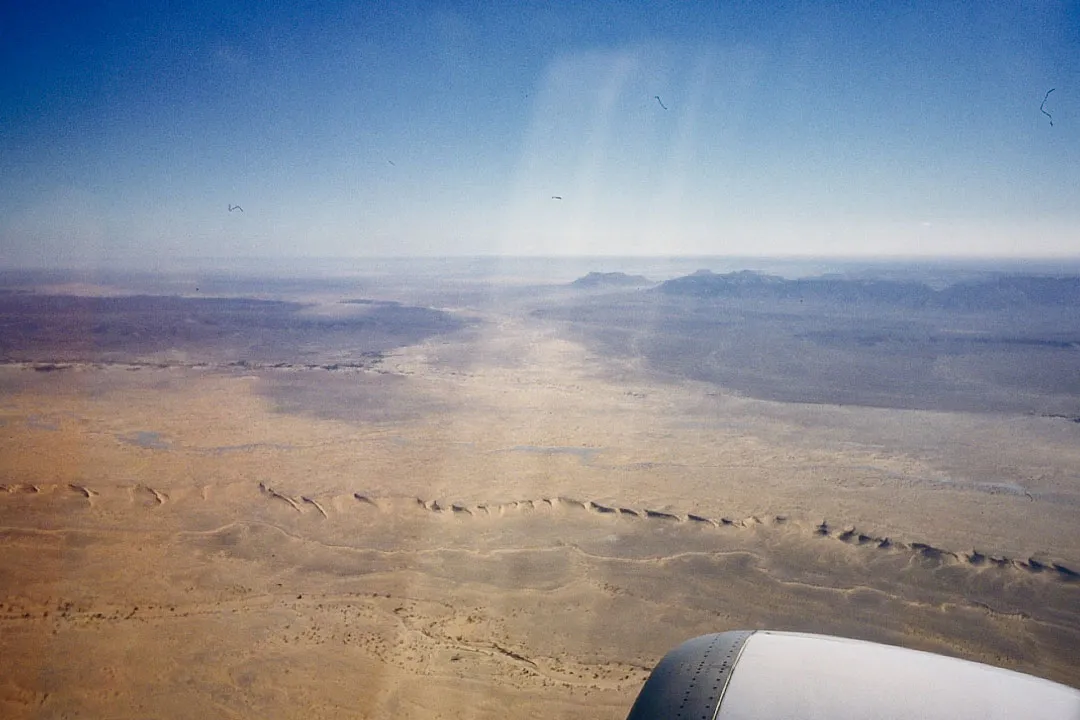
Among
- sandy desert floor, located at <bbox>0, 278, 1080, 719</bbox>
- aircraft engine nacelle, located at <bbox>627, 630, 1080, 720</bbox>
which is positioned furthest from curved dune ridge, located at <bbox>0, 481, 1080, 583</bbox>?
aircraft engine nacelle, located at <bbox>627, 630, 1080, 720</bbox>

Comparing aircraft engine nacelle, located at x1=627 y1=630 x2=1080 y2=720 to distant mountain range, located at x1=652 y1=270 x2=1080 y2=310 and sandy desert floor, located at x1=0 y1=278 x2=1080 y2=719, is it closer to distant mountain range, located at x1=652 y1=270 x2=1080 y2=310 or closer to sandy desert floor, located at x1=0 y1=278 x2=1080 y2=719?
sandy desert floor, located at x1=0 y1=278 x2=1080 y2=719

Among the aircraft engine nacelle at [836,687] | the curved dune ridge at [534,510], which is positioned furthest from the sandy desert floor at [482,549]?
the aircraft engine nacelle at [836,687]

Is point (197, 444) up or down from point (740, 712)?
down

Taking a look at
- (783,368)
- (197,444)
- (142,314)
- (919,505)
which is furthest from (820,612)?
(142,314)

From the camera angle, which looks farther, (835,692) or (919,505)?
(919,505)

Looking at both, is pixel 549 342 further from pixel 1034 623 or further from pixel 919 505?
pixel 1034 623

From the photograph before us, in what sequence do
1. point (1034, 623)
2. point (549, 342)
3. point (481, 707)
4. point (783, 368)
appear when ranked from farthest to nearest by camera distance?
point (549, 342) < point (783, 368) < point (1034, 623) < point (481, 707)

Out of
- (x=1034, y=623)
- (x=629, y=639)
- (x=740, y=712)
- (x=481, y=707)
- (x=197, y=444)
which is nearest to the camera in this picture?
(x=740, y=712)
